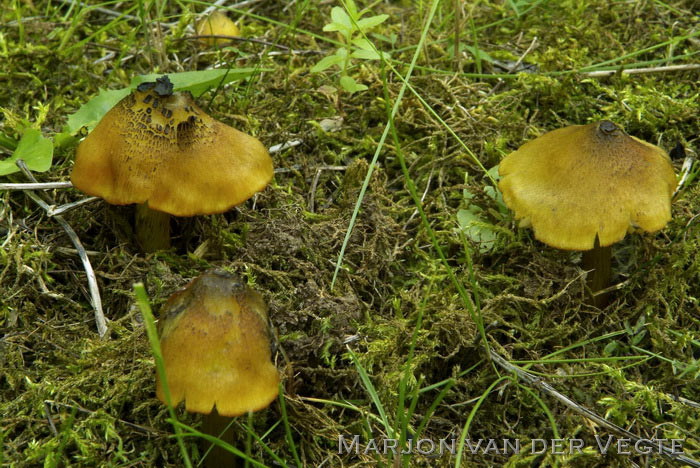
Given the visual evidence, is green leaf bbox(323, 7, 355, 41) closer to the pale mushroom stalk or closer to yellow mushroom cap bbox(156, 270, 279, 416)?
yellow mushroom cap bbox(156, 270, 279, 416)

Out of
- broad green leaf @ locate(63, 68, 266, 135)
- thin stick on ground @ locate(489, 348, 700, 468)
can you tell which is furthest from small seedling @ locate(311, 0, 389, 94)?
thin stick on ground @ locate(489, 348, 700, 468)

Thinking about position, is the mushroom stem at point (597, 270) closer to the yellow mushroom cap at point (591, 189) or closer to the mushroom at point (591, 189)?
the mushroom at point (591, 189)

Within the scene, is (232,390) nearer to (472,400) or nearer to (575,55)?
(472,400)

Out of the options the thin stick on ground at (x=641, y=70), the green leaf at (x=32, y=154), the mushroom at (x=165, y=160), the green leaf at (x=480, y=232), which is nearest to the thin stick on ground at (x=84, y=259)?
the green leaf at (x=32, y=154)

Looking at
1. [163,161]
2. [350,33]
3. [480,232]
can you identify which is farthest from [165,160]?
[480,232]

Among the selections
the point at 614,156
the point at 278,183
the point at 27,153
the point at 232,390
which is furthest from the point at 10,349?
the point at 614,156
